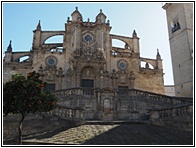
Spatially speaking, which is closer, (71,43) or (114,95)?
(114,95)

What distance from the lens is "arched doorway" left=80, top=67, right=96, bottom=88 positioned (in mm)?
23203

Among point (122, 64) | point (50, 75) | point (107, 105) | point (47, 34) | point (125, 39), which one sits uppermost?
point (47, 34)

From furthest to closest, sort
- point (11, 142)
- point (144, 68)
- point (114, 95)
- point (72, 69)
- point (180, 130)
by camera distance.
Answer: point (144, 68), point (72, 69), point (114, 95), point (180, 130), point (11, 142)

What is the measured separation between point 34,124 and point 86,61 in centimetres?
1478

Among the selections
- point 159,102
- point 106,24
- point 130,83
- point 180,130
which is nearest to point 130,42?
point 106,24

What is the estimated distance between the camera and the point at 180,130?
9.76 meters

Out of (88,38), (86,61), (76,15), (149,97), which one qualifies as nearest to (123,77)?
(86,61)

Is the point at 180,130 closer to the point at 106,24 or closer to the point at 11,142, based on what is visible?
the point at 11,142

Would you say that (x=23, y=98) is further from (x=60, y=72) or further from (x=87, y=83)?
(x=60, y=72)

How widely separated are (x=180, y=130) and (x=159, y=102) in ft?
16.1

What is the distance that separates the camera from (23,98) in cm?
734

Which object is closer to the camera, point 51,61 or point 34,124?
point 34,124

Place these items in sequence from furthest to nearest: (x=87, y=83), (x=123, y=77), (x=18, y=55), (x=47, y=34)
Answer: (x=47, y=34)
(x=18, y=55)
(x=123, y=77)
(x=87, y=83)

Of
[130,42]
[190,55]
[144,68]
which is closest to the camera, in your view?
[190,55]
